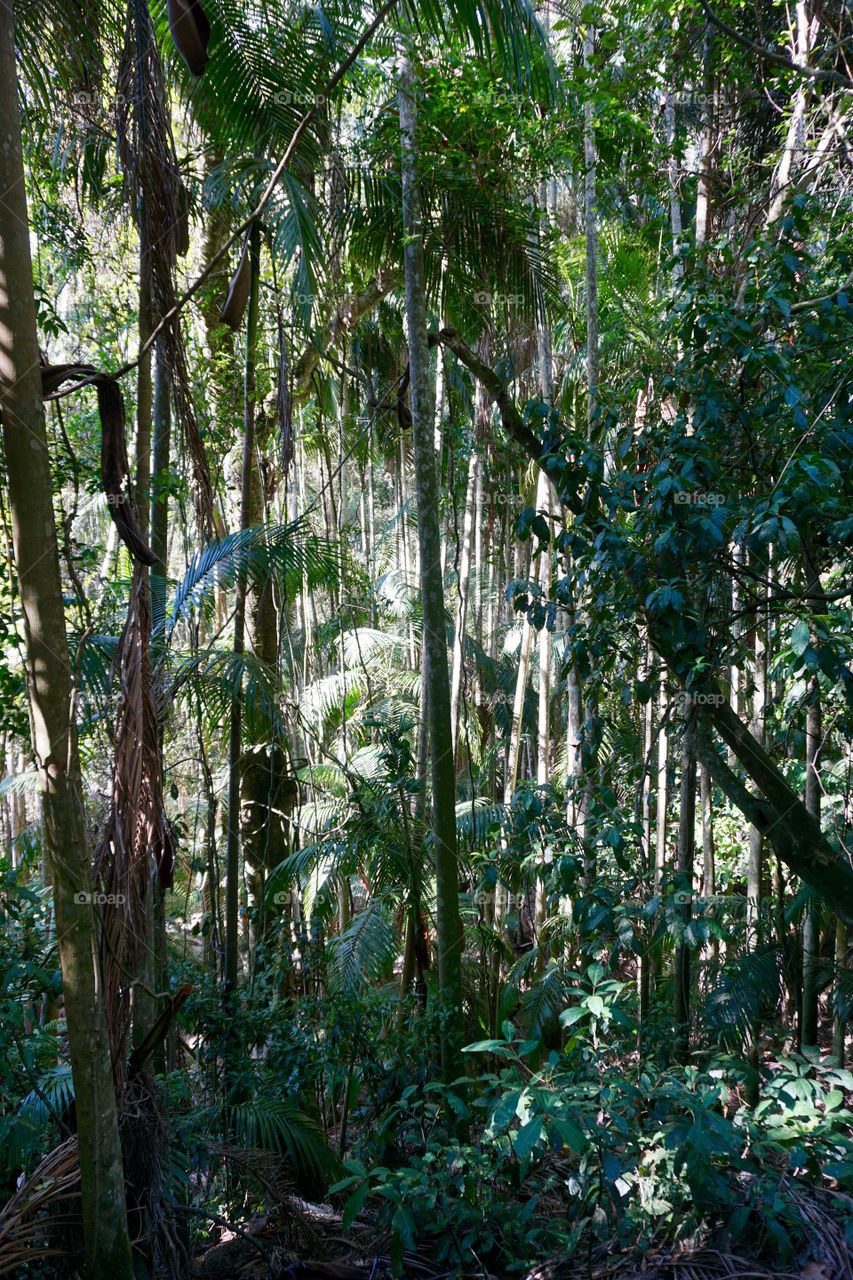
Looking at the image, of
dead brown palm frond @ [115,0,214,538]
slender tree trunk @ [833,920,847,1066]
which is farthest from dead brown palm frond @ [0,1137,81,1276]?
slender tree trunk @ [833,920,847,1066]

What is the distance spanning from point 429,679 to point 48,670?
2.32m

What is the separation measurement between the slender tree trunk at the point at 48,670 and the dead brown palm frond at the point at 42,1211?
27 cm

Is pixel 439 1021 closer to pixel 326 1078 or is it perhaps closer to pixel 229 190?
pixel 326 1078

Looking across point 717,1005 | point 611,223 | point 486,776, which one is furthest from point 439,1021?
point 611,223

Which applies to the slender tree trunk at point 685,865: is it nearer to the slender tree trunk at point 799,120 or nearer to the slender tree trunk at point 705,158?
the slender tree trunk at point 799,120

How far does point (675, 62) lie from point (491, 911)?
736cm

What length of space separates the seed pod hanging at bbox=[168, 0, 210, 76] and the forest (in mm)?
16

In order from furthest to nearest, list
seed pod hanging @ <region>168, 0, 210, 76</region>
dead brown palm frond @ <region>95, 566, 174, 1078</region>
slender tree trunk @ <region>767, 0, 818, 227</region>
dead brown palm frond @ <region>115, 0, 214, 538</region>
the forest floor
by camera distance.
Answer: slender tree trunk @ <region>767, 0, 818, 227</region> < dead brown palm frond @ <region>115, 0, 214, 538</region> < the forest floor < dead brown palm frond @ <region>95, 566, 174, 1078</region> < seed pod hanging @ <region>168, 0, 210, 76</region>

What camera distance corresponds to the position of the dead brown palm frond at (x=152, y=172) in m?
3.61

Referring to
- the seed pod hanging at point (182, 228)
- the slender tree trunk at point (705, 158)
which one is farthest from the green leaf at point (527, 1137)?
the slender tree trunk at point (705, 158)

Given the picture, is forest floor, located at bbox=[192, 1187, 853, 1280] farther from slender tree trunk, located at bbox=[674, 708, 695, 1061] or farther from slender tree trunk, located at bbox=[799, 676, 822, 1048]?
slender tree trunk, located at bbox=[799, 676, 822, 1048]

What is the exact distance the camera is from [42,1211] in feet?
8.93

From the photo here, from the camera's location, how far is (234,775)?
5.41 m

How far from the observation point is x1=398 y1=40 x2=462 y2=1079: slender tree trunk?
171 inches
